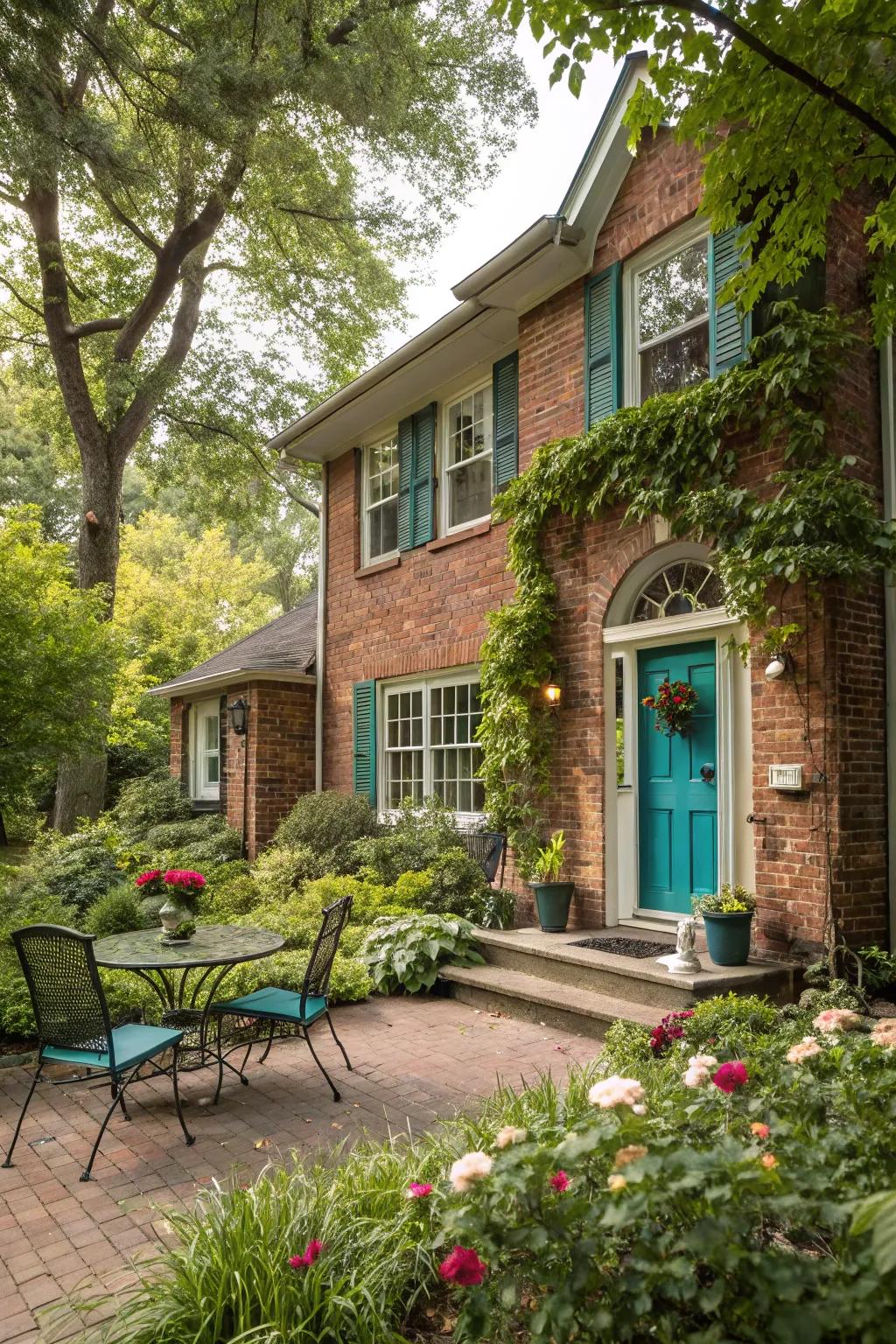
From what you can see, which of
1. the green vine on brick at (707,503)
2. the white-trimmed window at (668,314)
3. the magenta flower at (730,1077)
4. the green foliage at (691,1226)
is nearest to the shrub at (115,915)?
the green vine on brick at (707,503)

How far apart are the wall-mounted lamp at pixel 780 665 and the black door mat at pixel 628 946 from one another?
6.82 ft

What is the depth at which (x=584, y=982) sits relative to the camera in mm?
6168

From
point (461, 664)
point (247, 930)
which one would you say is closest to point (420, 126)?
point (461, 664)

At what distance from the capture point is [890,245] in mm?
4500

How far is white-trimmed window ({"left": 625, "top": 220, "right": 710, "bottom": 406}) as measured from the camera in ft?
22.5

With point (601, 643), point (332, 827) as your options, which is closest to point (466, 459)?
point (601, 643)

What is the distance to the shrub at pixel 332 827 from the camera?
988 cm

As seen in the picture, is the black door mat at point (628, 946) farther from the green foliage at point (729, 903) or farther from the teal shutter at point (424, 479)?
the teal shutter at point (424, 479)

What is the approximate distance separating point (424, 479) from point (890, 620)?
5562mm

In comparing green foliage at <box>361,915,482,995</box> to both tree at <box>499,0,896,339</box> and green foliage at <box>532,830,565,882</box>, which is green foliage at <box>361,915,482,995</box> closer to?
green foliage at <box>532,830,565,882</box>

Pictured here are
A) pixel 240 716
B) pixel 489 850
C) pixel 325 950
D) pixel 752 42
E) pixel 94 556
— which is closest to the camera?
pixel 752 42

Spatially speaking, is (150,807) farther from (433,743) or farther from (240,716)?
(433,743)

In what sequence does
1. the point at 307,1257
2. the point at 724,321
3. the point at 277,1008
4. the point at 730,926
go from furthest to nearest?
the point at 724,321, the point at 730,926, the point at 277,1008, the point at 307,1257

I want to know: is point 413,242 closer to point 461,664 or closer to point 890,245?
point 461,664
